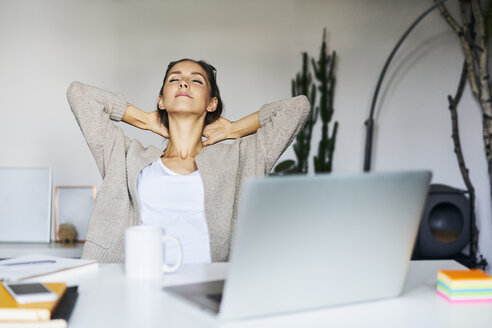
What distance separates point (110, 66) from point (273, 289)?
8.67 feet

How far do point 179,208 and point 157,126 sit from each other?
374 mm

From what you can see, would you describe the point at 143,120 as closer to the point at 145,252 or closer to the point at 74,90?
the point at 74,90

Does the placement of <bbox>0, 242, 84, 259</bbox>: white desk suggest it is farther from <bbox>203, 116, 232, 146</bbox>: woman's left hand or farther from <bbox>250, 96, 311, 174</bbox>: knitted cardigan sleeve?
<bbox>250, 96, 311, 174</bbox>: knitted cardigan sleeve

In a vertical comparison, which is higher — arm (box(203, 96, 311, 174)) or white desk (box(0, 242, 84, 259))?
arm (box(203, 96, 311, 174))

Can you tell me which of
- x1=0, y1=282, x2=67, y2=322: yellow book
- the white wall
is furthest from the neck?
the white wall

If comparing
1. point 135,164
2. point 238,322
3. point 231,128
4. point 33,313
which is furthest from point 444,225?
point 33,313

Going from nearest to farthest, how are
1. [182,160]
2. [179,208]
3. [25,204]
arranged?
[179,208] → [182,160] → [25,204]

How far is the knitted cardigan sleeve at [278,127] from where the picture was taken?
1.87m

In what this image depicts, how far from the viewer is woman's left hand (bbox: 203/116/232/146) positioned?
195cm

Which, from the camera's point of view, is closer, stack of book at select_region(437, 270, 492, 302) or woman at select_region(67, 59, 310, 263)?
stack of book at select_region(437, 270, 492, 302)

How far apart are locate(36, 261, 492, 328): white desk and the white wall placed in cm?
225

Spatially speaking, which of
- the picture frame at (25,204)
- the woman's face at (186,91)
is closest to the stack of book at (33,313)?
the woman's face at (186,91)

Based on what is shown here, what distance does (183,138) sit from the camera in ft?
6.10

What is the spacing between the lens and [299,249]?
2.57 feet
